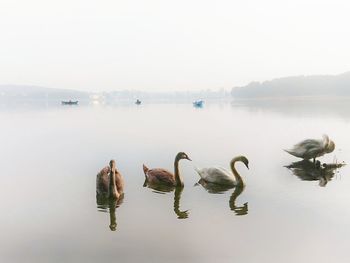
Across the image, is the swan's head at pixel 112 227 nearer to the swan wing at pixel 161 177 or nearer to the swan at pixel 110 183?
the swan at pixel 110 183

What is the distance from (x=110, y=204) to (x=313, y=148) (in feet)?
40.9

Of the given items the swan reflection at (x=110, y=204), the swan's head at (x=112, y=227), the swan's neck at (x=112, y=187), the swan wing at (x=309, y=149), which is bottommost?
the swan's head at (x=112, y=227)

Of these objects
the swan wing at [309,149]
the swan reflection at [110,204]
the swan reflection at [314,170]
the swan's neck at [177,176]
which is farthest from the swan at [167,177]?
the swan wing at [309,149]

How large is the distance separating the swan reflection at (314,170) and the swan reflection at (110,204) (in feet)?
31.2

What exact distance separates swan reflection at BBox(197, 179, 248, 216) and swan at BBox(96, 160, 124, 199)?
4.02 m

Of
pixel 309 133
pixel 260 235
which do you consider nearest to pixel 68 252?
pixel 260 235

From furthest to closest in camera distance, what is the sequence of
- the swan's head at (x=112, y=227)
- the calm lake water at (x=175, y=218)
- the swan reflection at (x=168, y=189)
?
the swan reflection at (x=168, y=189), the swan's head at (x=112, y=227), the calm lake water at (x=175, y=218)

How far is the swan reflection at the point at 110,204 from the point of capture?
13548 millimetres

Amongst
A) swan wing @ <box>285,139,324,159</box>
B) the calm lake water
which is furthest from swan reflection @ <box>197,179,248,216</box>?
swan wing @ <box>285,139,324,159</box>

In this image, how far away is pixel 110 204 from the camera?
1507 cm

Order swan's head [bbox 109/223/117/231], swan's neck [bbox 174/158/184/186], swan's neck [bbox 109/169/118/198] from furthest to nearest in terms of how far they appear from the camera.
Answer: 1. swan's neck [bbox 174/158/184/186]
2. swan's neck [bbox 109/169/118/198]
3. swan's head [bbox 109/223/117/231]

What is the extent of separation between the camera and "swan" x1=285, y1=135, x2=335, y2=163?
2133 cm

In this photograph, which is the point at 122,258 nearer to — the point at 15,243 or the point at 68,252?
the point at 68,252

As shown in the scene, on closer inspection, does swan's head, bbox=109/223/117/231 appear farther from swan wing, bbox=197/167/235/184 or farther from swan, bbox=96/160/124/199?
swan wing, bbox=197/167/235/184
